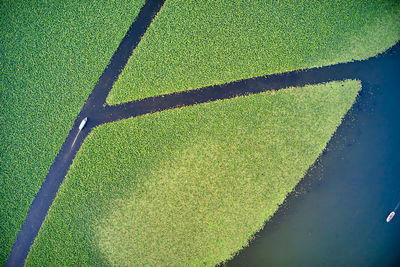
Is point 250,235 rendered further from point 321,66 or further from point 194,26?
point 194,26

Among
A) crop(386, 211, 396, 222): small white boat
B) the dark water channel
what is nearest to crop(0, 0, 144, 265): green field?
the dark water channel

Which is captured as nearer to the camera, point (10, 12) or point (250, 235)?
point (250, 235)

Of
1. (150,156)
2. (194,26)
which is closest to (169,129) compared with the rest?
(150,156)

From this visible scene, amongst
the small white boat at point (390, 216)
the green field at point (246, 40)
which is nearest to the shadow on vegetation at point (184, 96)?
the green field at point (246, 40)

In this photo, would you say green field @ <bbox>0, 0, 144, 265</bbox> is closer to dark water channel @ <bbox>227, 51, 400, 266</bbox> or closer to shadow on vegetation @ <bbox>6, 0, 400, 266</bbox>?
shadow on vegetation @ <bbox>6, 0, 400, 266</bbox>

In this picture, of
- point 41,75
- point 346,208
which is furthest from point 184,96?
point 346,208

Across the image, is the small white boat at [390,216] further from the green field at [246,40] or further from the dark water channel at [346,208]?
the green field at [246,40]

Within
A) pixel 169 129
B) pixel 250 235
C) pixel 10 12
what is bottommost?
pixel 250 235
